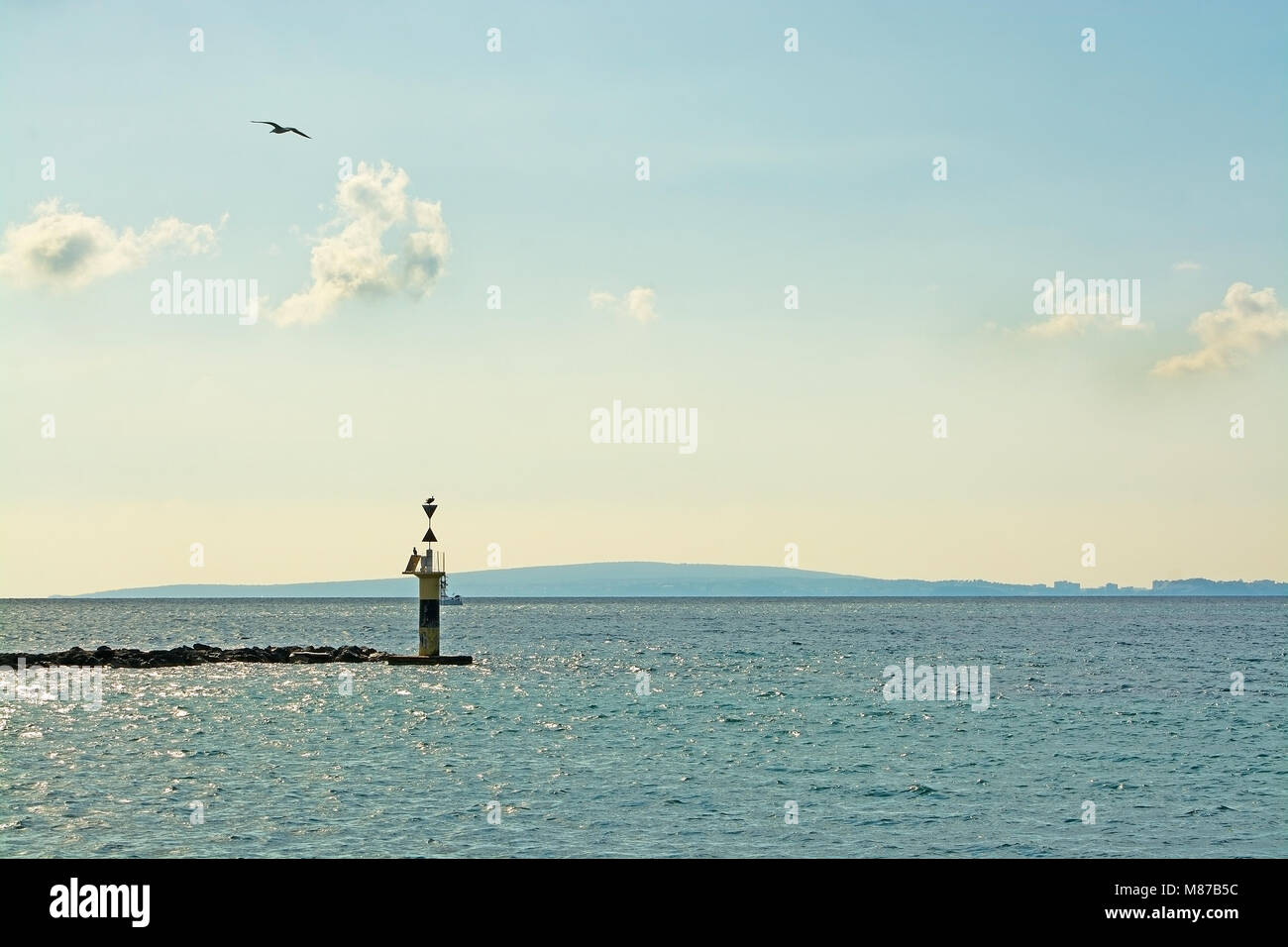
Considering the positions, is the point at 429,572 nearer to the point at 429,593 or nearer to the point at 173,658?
the point at 429,593

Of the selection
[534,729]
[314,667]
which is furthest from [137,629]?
[534,729]

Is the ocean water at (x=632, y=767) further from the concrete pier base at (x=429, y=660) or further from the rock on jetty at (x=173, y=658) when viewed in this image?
the rock on jetty at (x=173, y=658)

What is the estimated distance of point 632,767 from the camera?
39000 mm

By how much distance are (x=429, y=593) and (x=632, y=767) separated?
32461 mm

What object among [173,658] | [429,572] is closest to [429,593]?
[429,572]

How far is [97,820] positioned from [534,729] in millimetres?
20383

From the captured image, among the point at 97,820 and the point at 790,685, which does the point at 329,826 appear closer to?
the point at 97,820

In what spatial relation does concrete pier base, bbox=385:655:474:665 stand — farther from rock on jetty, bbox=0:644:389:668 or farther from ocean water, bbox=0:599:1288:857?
rock on jetty, bbox=0:644:389:668

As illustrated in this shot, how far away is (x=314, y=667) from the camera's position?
82812 mm

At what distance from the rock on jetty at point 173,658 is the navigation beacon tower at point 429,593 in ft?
28.3

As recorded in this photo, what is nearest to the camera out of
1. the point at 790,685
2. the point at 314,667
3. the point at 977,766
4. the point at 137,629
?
the point at 977,766

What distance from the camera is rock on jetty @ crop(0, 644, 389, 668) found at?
83812mm

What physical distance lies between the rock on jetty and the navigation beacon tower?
864 cm
